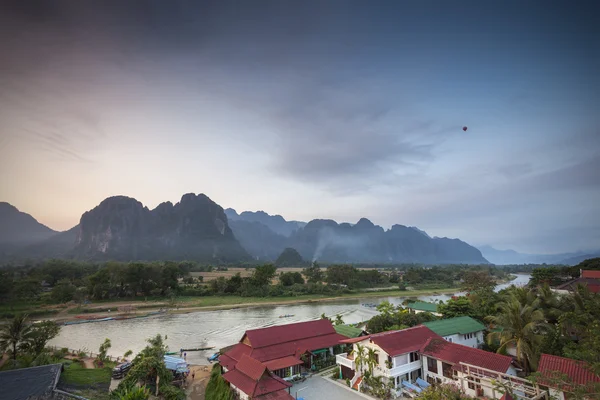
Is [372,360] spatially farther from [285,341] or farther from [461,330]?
[461,330]

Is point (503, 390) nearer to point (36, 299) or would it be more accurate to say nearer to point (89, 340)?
point (89, 340)

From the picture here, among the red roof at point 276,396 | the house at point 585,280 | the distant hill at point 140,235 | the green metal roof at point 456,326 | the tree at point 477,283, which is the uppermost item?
the distant hill at point 140,235

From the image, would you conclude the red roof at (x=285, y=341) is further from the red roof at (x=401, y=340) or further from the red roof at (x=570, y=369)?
the red roof at (x=570, y=369)

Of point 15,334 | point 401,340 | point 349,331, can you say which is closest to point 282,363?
point 401,340

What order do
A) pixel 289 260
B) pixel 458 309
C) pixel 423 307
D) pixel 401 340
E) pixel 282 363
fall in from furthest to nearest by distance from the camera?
pixel 289 260, pixel 423 307, pixel 458 309, pixel 282 363, pixel 401 340

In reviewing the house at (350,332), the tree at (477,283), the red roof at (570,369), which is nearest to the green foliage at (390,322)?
the house at (350,332)

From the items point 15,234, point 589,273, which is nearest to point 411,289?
point 589,273
